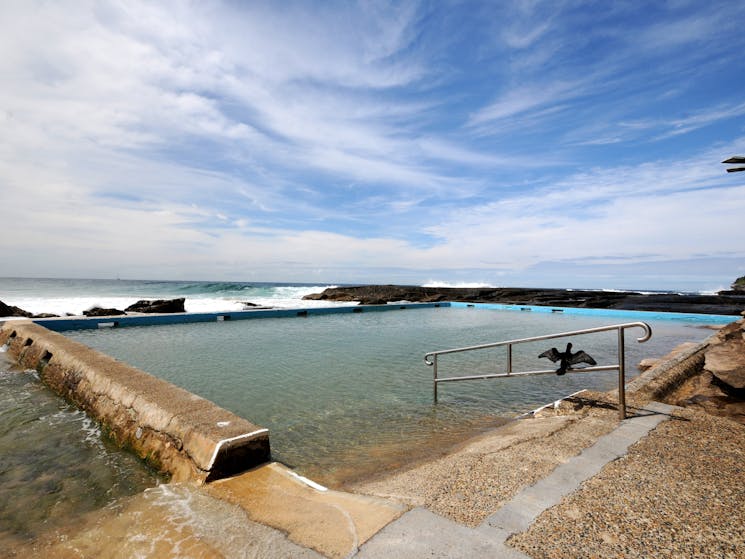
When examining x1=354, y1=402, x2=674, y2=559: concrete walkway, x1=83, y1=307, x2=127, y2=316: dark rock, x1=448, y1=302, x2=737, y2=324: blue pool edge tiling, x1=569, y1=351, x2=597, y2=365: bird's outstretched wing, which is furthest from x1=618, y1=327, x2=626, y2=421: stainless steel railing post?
x1=448, y1=302, x2=737, y2=324: blue pool edge tiling

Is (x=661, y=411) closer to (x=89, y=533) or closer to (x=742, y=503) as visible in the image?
(x=742, y=503)

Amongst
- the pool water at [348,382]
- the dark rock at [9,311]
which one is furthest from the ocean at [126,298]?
the pool water at [348,382]

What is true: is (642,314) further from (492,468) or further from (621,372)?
(492,468)

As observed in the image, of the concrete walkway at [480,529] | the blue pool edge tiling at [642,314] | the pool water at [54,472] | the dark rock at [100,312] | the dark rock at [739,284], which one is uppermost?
the dark rock at [739,284]

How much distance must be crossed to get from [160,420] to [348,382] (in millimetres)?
3409

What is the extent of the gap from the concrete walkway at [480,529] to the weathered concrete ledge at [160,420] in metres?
1.32

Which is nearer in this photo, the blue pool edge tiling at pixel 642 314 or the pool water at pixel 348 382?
the pool water at pixel 348 382

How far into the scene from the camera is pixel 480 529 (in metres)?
1.90

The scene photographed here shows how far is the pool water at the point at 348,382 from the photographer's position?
4.01 metres

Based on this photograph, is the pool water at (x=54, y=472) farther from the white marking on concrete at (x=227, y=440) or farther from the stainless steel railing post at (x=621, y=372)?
the stainless steel railing post at (x=621, y=372)

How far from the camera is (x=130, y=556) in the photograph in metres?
1.91

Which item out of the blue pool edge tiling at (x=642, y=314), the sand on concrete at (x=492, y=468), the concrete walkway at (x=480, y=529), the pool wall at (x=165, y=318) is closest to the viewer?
the concrete walkway at (x=480, y=529)

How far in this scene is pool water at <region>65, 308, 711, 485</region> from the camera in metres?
4.01

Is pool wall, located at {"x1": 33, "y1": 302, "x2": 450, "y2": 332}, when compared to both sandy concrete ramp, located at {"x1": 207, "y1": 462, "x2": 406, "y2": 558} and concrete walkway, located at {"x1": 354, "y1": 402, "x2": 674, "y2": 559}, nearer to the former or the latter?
sandy concrete ramp, located at {"x1": 207, "y1": 462, "x2": 406, "y2": 558}
